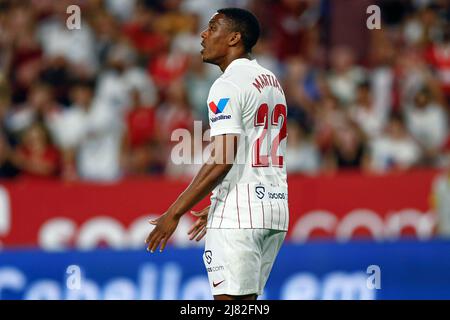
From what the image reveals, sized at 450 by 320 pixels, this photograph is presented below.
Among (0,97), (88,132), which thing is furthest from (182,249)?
(0,97)

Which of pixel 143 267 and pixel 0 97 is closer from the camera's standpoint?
pixel 143 267

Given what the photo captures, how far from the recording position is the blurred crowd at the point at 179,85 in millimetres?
13102

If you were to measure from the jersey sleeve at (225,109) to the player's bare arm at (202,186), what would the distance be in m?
0.05

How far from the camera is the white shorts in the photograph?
613 cm

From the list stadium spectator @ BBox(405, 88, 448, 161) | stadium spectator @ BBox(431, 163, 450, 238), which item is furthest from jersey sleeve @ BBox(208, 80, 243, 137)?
stadium spectator @ BBox(405, 88, 448, 161)

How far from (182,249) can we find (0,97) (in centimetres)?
405

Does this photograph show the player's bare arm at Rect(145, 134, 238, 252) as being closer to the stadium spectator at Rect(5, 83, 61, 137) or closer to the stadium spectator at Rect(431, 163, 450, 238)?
the stadium spectator at Rect(431, 163, 450, 238)

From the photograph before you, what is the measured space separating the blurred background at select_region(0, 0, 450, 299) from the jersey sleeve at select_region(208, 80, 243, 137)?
437cm

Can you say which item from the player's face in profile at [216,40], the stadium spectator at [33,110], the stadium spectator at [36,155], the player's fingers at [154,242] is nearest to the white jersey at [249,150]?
the player's face in profile at [216,40]

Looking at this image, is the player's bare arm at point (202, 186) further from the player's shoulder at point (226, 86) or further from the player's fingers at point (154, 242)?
the player's shoulder at point (226, 86)

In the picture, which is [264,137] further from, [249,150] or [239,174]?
[239,174]

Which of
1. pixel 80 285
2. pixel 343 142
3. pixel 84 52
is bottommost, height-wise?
pixel 80 285

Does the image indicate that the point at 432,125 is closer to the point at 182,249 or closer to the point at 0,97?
the point at 182,249
